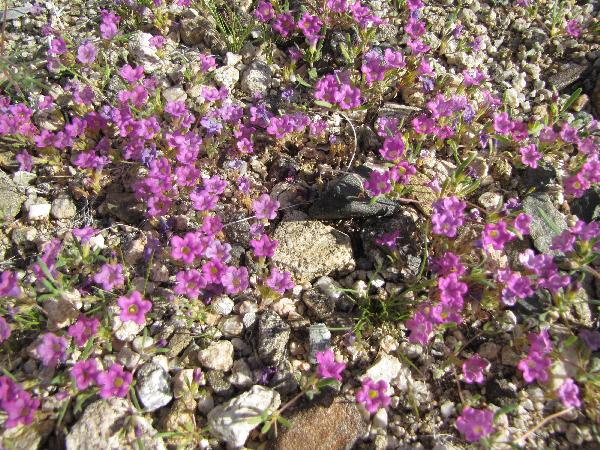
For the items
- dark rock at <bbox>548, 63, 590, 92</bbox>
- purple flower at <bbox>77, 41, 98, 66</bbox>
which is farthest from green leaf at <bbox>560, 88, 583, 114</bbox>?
purple flower at <bbox>77, 41, 98, 66</bbox>

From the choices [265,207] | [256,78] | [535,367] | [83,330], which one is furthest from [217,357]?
[256,78]

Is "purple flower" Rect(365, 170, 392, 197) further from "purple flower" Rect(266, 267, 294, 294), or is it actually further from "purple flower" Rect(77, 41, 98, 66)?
"purple flower" Rect(77, 41, 98, 66)

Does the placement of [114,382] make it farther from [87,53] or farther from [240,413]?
[87,53]

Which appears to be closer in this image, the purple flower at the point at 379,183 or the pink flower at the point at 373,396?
the pink flower at the point at 373,396

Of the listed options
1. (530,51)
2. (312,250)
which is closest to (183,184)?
(312,250)

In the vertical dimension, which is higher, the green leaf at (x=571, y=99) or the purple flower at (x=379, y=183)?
the green leaf at (x=571, y=99)

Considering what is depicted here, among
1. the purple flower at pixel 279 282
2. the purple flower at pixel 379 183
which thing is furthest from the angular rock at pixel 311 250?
the purple flower at pixel 379 183

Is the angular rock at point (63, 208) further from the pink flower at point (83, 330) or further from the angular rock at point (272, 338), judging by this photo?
the angular rock at point (272, 338)
